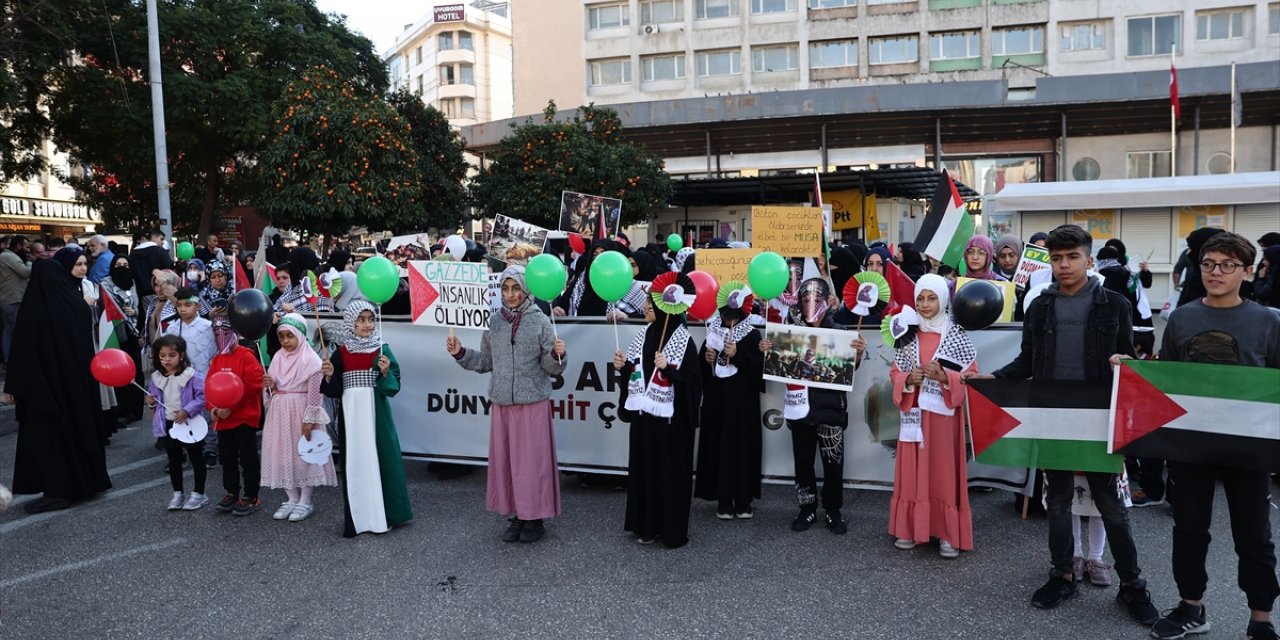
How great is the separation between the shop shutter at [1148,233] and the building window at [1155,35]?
25327 millimetres

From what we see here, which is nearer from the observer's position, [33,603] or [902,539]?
[33,603]

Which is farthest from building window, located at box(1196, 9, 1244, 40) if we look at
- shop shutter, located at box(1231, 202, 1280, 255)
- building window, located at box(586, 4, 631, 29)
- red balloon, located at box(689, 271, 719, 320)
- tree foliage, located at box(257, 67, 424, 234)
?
red balloon, located at box(689, 271, 719, 320)

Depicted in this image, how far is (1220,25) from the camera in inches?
1427

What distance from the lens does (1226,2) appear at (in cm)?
3569

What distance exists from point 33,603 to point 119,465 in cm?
336

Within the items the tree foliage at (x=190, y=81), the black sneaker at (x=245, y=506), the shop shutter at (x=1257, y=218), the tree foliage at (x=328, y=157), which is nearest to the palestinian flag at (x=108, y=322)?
the black sneaker at (x=245, y=506)

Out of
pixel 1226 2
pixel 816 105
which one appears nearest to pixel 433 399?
pixel 816 105

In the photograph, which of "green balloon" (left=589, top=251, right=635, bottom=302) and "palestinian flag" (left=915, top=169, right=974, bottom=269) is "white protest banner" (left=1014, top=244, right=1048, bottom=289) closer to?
"palestinian flag" (left=915, top=169, right=974, bottom=269)

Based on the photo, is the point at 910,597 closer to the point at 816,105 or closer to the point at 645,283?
the point at 645,283

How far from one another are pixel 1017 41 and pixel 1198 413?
40.3 meters

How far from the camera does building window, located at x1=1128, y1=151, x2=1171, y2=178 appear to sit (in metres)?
31.7

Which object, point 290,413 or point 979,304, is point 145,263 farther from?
point 979,304

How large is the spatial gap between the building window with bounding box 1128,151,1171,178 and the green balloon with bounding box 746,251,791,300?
3179 cm

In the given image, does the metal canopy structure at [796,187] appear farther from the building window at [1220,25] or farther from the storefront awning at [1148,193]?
the building window at [1220,25]
